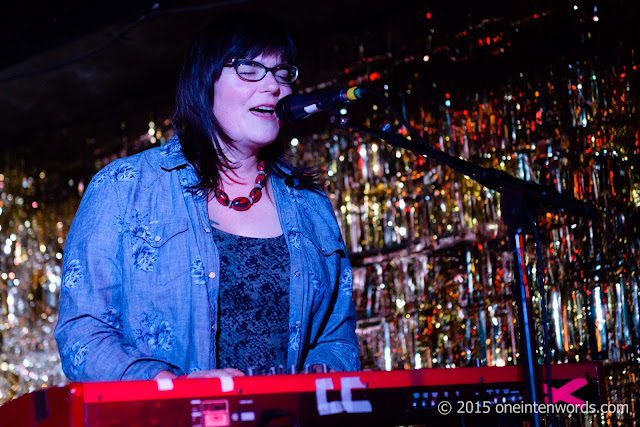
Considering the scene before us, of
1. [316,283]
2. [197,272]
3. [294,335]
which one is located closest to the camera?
[197,272]

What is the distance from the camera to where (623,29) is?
297 cm

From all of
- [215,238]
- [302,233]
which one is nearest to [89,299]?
[215,238]

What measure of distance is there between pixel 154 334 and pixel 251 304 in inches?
10.2

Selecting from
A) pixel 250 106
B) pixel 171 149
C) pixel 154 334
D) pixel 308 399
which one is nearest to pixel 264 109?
pixel 250 106

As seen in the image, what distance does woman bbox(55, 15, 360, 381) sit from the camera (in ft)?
6.30

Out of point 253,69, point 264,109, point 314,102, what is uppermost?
point 253,69

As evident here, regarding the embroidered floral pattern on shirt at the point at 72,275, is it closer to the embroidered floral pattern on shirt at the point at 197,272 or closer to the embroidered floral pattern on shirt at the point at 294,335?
the embroidered floral pattern on shirt at the point at 197,272

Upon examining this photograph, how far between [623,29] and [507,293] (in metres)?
1.13

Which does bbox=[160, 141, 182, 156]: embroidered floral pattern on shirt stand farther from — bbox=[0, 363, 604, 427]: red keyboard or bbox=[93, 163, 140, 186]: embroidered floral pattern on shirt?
bbox=[0, 363, 604, 427]: red keyboard

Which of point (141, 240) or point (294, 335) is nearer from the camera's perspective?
point (141, 240)

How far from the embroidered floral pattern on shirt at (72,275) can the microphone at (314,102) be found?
62 centimetres

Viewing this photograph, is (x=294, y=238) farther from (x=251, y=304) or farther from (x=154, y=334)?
(x=154, y=334)

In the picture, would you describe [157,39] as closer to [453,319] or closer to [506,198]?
[453,319]

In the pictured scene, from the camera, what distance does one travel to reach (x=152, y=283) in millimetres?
2002
